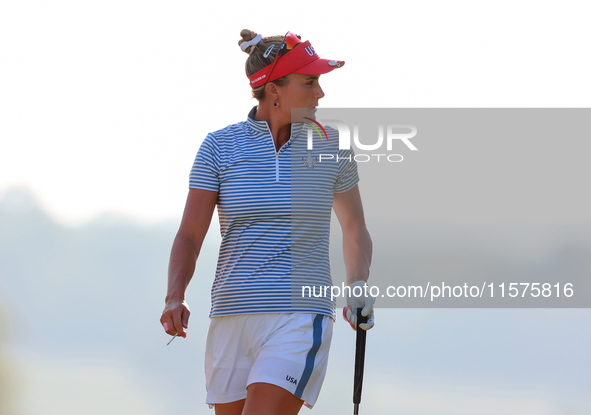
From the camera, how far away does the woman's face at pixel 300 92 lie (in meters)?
2.40

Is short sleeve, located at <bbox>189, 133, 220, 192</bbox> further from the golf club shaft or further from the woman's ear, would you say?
the golf club shaft

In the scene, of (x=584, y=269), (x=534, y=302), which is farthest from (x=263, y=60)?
(x=534, y=302)

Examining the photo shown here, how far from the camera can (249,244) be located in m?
2.28

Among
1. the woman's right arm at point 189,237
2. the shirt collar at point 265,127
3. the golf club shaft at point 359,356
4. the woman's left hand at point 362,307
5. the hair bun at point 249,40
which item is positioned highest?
the hair bun at point 249,40

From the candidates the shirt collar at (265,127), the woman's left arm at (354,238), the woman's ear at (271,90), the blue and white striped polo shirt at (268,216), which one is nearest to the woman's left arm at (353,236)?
the woman's left arm at (354,238)

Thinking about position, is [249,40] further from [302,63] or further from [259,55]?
[302,63]

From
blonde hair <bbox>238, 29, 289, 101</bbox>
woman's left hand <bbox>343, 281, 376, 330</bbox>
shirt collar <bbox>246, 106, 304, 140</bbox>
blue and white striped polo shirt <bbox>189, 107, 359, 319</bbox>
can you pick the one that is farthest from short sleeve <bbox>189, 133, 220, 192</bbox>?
woman's left hand <bbox>343, 281, 376, 330</bbox>

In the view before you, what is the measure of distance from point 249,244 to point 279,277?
0.15 meters

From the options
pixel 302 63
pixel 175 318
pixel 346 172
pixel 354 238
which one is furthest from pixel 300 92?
pixel 175 318

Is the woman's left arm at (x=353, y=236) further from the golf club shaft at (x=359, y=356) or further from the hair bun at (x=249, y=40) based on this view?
the hair bun at (x=249, y=40)

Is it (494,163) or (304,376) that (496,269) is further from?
(304,376)

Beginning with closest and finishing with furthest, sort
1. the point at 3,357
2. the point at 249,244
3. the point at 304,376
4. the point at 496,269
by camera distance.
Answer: the point at 304,376
the point at 249,244
the point at 496,269
the point at 3,357

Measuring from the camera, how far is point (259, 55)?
8.07 feet

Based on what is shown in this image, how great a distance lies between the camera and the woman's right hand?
2.14 m
